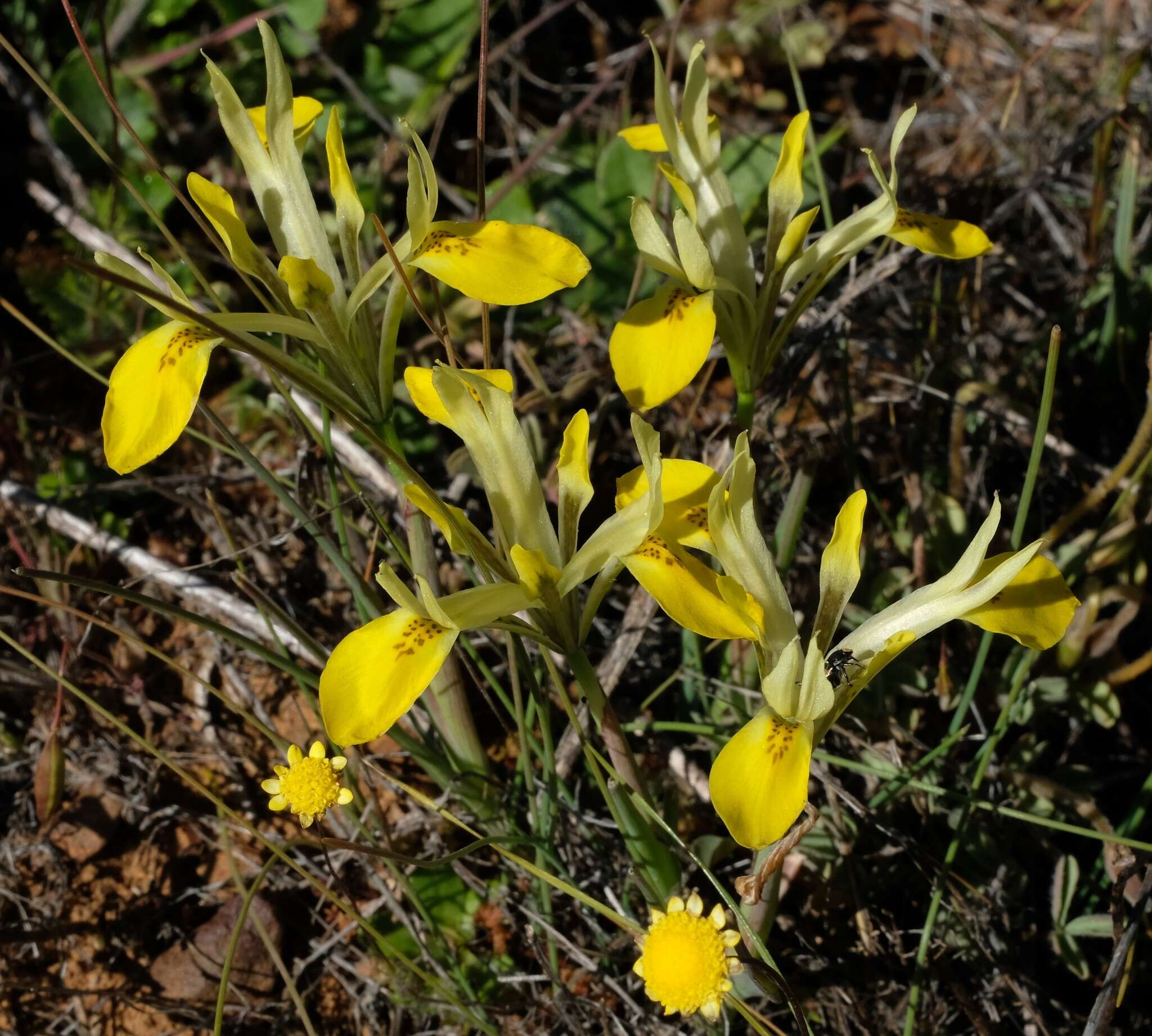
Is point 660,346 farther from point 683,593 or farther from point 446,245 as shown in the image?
point 683,593

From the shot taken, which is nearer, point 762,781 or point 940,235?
point 762,781

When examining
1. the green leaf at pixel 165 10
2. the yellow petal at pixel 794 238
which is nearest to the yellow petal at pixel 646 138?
the yellow petal at pixel 794 238

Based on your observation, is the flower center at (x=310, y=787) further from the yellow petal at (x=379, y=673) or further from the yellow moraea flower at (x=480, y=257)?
the yellow moraea flower at (x=480, y=257)

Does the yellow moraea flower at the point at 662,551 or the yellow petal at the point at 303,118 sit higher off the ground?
the yellow petal at the point at 303,118

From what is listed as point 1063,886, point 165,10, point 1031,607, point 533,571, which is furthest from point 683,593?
point 165,10

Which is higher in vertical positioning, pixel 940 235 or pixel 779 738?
pixel 940 235

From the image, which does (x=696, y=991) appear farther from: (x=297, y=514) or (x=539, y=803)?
(x=297, y=514)
